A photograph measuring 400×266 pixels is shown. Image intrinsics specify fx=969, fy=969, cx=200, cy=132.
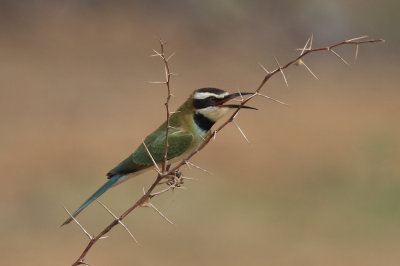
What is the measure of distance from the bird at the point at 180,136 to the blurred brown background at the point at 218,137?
220 inches

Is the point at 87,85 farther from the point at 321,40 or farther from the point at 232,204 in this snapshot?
the point at 232,204

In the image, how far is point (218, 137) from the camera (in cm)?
1212

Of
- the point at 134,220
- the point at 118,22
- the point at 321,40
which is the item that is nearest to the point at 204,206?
the point at 134,220

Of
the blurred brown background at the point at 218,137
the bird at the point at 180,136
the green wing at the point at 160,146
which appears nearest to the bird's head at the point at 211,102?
the bird at the point at 180,136

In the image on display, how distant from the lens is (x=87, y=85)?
16.2 m

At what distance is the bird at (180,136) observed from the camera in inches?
125

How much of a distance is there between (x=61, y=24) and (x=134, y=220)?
9.26 metres

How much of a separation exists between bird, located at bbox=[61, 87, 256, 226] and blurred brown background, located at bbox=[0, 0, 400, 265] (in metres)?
5.59

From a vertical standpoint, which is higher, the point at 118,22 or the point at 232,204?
the point at 118,22

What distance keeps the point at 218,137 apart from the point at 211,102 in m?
8.98

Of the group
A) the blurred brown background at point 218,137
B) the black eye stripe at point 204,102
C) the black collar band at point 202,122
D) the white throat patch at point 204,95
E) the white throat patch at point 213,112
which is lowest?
the blurred brown background at point 218,137

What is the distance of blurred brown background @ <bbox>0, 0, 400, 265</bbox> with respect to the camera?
10.4 metres

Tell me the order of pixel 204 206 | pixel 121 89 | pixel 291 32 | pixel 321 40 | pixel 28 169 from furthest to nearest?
pixel 291 32 → pixel 321 40 → pixel 121 89 → pixel 28 169 → pixel 204 206

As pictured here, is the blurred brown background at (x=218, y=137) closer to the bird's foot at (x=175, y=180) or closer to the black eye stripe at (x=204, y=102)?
the black eye stripe at (x=204, y=102)
